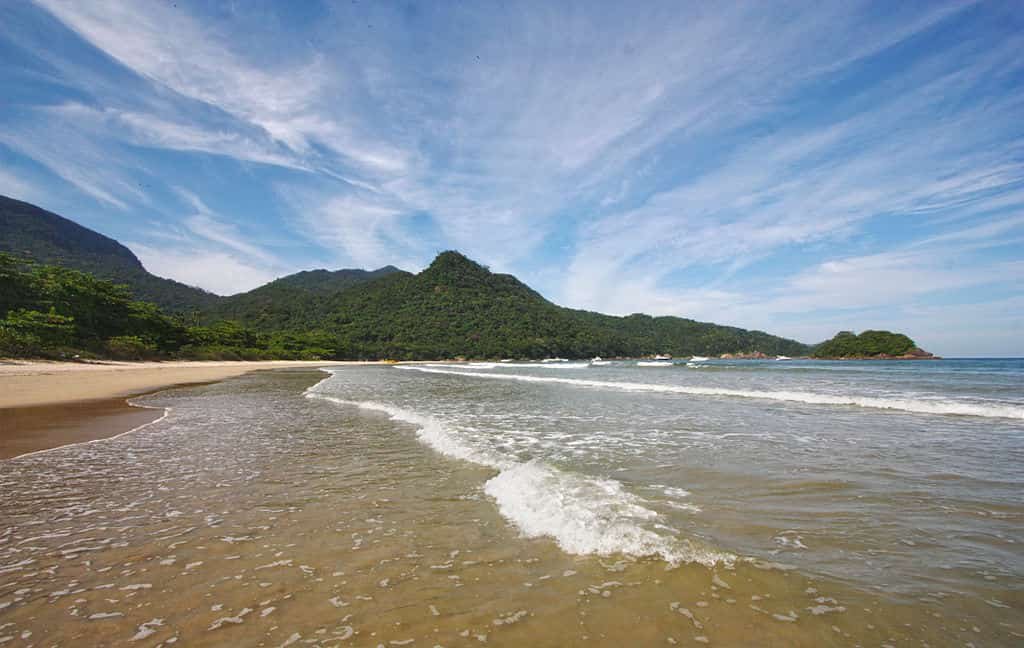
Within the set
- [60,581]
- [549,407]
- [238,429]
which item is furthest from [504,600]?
[549,407]

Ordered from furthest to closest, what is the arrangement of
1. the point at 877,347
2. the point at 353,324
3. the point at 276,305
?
1. the point at 276,305
2. the point at 353,324
3. the point at 877,347

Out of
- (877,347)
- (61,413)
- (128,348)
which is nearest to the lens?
(61,413)

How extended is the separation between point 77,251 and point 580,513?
501 feet

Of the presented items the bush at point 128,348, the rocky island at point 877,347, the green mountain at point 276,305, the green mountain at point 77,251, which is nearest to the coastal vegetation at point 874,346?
the rocky island at point 877,347

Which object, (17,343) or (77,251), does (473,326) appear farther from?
(77,251)

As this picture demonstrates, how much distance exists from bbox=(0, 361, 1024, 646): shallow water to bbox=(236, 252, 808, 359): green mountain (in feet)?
314

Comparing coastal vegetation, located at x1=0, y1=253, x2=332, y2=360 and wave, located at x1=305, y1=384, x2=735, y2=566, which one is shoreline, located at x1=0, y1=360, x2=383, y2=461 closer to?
wave, located at x1=305, y1=384, x2=735, y2=566

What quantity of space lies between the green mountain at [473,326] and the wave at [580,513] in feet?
318

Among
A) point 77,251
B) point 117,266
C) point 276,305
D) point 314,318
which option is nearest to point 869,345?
point 314,318

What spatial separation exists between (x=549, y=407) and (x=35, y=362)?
1452 inches

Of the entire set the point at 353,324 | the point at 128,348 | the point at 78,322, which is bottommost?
the point at 128,348

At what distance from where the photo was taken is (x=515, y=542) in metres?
3.99

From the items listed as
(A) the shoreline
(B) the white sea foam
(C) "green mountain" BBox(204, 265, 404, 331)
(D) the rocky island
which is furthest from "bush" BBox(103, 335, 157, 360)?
(D) the rocky island

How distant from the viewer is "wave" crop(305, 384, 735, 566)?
12.3ft
